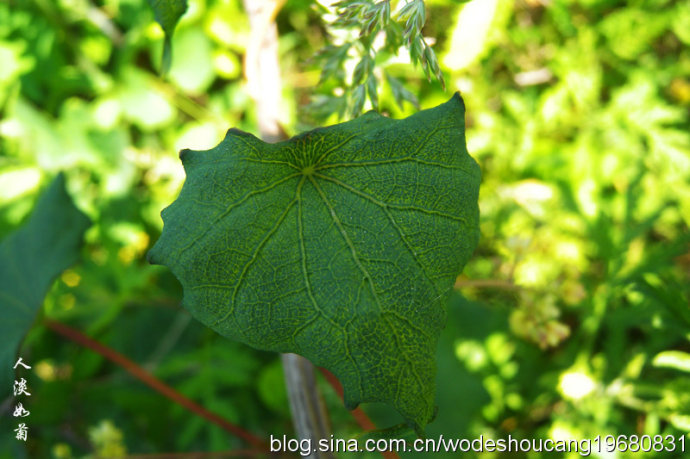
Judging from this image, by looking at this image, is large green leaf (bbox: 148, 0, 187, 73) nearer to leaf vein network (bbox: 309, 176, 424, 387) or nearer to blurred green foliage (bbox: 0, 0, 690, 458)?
leaf vein network (bbox: 309, 176, 424, 387)

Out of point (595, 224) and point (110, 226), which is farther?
point (110, 226)

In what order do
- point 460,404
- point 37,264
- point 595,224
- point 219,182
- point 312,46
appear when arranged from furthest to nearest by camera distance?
point 312,46
point 595,224
point 37,264
point 460,404
point 219,182

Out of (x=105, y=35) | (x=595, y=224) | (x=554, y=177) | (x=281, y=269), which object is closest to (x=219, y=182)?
(x=281, y=269)

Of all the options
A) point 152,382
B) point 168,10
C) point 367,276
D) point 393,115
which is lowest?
point 367,276

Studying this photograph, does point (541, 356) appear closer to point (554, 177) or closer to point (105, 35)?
point (554, 177)

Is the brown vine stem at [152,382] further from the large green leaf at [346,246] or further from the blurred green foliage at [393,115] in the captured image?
the large green leaf at [346,246]

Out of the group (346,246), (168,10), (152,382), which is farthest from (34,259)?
(346,246)

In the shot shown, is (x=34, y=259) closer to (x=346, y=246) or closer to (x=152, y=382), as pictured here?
(x=152, y=382)

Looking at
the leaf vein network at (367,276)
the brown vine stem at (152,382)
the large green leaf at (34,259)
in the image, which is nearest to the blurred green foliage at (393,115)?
the brown vine stem at (152,382)
